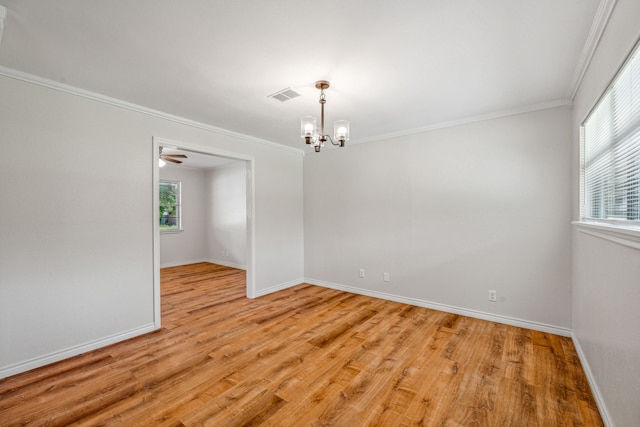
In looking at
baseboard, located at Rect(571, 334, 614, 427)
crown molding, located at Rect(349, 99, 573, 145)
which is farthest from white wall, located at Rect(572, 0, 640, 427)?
crown molding, located at Rect(349, 99, 573, 145)

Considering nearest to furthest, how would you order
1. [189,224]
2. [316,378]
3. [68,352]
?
[316,378], [68,352], [189,224]

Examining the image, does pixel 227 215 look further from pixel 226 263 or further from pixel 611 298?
pixel 611 298

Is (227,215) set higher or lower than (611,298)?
higher

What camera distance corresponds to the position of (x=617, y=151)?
1.69m

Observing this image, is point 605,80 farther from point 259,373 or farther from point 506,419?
point 259,373

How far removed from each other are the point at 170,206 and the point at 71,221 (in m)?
4.48

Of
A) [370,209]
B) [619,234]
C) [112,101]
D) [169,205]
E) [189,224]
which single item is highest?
[112,101]

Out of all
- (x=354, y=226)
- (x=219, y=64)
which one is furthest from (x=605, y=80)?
(x=354, y=226)

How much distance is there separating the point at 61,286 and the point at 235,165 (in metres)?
4.55

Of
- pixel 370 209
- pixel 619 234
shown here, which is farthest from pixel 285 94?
pixel 619 234

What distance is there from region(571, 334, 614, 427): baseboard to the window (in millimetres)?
7431

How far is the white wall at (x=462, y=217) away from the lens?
3.00 metres

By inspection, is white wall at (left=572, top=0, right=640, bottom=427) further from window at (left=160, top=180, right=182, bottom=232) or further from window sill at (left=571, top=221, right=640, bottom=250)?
window at (left=160, top=180, right=182, bottom=232)

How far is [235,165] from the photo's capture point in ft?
22.0
